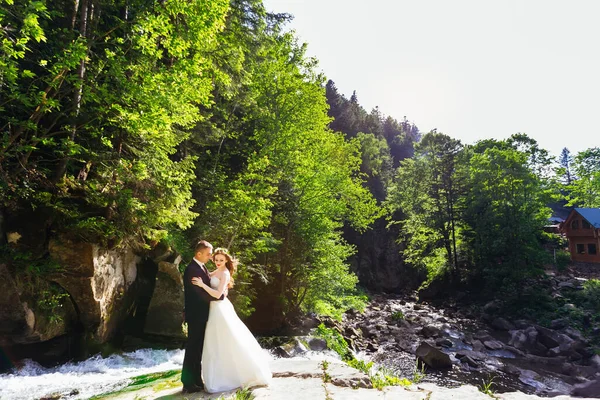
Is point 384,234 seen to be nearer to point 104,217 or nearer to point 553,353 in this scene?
point 553,353

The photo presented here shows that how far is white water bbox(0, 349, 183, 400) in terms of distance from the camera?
6469 mm

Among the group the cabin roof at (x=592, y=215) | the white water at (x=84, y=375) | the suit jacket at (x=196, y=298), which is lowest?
the white water at (x=84, y=375)

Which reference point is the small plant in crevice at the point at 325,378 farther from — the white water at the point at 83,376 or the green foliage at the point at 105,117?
the green foliage at the point at 105,117

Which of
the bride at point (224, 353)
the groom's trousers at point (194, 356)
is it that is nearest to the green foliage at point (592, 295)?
Answer: the bride at point (224, 353)

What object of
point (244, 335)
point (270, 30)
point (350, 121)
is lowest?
point (244, 335)

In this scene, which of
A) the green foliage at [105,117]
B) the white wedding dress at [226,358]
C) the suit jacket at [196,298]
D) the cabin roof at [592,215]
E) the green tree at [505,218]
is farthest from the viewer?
the cabin roof at [592,215]

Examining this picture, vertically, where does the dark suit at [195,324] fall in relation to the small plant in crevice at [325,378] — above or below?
above

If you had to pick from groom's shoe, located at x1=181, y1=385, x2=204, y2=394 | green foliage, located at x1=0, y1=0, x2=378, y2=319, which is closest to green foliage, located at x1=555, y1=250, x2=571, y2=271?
green foliage, located at x1=0, y1=0, x2=378, y2=319

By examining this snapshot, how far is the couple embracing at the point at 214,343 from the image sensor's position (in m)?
5.27

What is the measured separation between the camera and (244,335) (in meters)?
5.54

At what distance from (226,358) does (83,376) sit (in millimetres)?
4743

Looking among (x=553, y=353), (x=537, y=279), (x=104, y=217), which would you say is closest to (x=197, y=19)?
(x=104, y=217)

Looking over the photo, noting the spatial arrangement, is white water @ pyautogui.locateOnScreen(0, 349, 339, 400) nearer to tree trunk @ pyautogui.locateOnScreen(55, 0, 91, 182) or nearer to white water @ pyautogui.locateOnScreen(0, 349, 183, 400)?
white water @ pyautogui.locateOnScreen(0, 349, 183, 400)

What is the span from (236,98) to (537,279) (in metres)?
28.3
